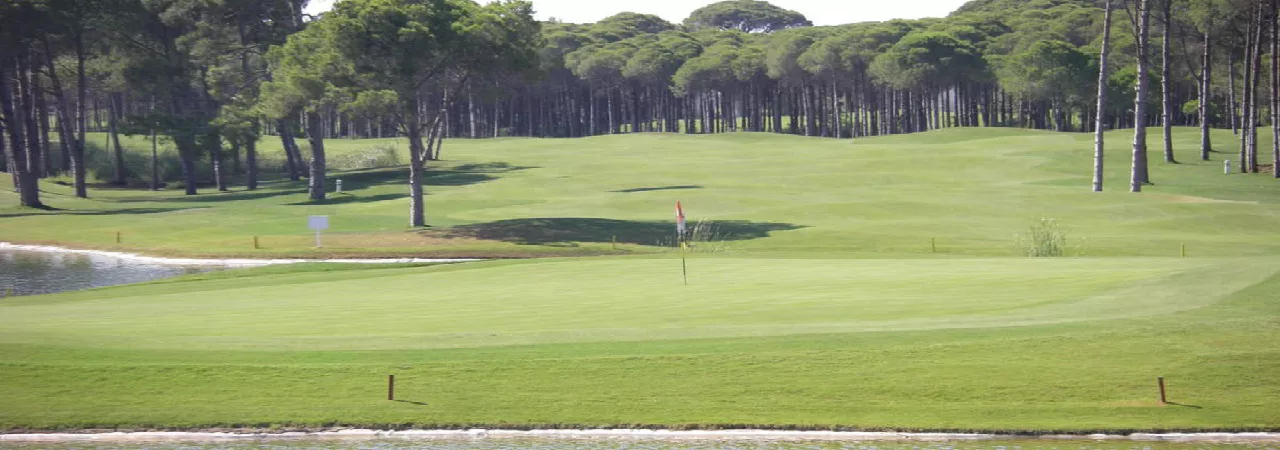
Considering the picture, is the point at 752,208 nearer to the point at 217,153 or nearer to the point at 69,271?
the point at 69,271

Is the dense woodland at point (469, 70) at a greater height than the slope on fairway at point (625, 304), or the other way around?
the dense woodland at point (469, 70)

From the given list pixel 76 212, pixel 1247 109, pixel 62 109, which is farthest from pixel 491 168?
pixel 1247 109

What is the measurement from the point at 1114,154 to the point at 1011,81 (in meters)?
36.1

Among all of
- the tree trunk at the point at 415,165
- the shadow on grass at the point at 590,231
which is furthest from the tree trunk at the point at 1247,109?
the tree trunk at the point at 415,165

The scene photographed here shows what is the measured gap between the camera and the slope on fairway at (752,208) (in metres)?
46.8

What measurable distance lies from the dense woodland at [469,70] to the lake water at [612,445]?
115 ft

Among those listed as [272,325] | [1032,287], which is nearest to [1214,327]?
[1032,287]

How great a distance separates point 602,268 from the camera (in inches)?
1281

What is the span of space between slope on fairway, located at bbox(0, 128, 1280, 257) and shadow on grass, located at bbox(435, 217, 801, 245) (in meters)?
0.10

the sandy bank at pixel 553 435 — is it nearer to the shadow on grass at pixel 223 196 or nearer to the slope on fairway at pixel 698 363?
the slope on fairway at pixel 698 363

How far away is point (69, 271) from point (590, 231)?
2011cm

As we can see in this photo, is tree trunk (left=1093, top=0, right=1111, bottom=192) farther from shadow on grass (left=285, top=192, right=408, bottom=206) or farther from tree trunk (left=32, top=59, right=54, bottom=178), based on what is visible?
tree trunk (left=32, top=59, right=54, bottom=178)

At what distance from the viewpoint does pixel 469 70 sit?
53250mm

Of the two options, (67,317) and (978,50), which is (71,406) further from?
(978,50)
